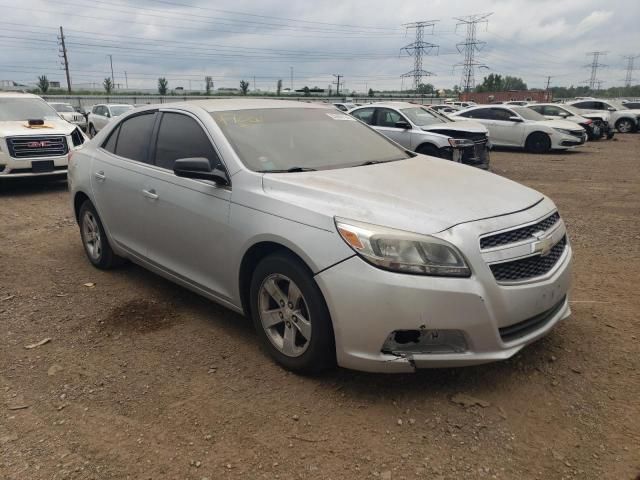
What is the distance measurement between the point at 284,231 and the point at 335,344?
68 centimetres

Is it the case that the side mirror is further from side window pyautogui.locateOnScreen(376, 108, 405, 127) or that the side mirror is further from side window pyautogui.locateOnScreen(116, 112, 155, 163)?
side window pyautogui.locateOnScreen(376, 108, 405, 127)

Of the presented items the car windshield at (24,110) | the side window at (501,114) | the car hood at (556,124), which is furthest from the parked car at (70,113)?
the car hood at (556,124)

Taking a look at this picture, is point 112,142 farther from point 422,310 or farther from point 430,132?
point 430,132

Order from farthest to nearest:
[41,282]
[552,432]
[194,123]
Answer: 1. [41,282]
2. [194,123]
3. [552,432]

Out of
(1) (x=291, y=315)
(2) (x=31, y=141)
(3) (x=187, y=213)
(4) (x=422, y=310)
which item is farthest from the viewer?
(2) (x=31, y=141)

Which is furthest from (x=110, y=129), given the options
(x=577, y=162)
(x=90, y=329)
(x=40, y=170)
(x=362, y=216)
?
(x=577, y=162)

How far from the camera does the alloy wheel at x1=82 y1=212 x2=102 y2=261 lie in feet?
16.5

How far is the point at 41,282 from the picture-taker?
485cm

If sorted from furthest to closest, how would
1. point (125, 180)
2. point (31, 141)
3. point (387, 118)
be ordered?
point (387, 118) → point (31, 141) → point (125, 180)

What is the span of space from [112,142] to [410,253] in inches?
132

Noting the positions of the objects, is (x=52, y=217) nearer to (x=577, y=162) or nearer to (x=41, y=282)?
(x=41, y=282)

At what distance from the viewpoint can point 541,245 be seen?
2885 mm

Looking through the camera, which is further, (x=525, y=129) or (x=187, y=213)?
(x=525, y=129)

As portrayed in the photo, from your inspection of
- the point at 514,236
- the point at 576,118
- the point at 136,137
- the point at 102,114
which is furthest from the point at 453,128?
the point at 102,114
